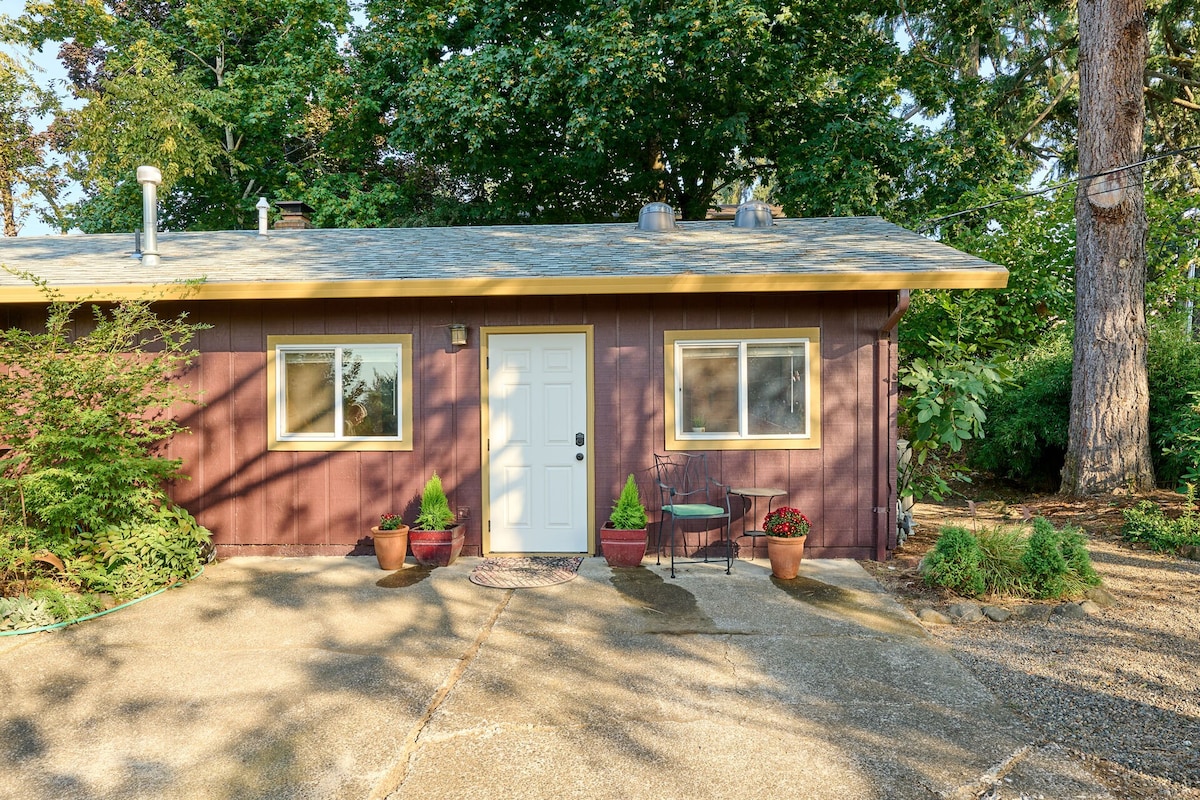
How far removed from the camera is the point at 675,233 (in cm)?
844

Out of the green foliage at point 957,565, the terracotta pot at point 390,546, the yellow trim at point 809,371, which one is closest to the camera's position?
the green foliage at point 957,565

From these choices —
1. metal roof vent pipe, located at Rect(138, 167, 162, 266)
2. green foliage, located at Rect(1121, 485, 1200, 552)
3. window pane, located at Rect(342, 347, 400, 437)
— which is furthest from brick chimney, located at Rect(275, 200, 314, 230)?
green foliage, located at Rect(1121, 485, 1200, 552)

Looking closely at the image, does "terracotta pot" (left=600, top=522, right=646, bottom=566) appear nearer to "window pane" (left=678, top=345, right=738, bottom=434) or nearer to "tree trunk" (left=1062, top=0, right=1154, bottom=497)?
"window pane" (left=678, top=345, right=738, bottom=434)

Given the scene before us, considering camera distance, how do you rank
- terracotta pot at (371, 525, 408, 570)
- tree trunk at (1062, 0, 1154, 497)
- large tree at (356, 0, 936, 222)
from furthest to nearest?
large tree at (356, 0, 936, 222), tree trunk at (1062, 0, 1154, 497), terracotta pot at (371, 525, 408, 570)

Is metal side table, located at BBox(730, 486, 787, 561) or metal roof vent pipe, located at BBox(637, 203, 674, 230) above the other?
metal roof vent pipe, located at BBox(637, 203, 674, 230)

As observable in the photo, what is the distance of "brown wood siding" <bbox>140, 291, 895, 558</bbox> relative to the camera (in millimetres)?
6445

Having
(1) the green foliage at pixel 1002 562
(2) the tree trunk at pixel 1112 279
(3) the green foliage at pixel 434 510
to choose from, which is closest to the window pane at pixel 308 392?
(3) the green foliage at pixel 434 510

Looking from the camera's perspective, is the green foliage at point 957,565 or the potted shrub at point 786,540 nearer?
the green foliage at point 957,565

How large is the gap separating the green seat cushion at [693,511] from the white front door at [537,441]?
98 centimetres

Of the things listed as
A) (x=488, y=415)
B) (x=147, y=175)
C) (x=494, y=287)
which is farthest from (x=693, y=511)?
(x=147, y=175)

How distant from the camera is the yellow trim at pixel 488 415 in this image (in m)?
6.54

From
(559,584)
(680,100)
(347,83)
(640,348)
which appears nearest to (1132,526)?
(640,348)

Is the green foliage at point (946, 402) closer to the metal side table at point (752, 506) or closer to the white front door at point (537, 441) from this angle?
the metal side table at point (752, 506)

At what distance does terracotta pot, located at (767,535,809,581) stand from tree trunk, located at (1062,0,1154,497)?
14.4 ft
